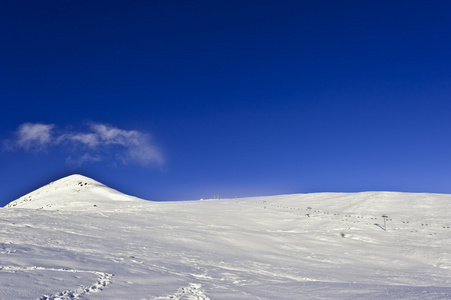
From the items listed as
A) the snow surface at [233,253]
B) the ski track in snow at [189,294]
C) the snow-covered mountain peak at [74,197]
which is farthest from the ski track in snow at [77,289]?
the snow-covered mountain peak at [74,197]

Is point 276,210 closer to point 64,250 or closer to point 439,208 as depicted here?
point 439,208

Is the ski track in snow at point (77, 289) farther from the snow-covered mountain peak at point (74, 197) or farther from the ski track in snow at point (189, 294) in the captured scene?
the snow-covered mountain peak at point (74, 197)

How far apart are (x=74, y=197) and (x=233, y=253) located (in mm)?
41701

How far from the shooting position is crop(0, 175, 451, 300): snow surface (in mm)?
11398

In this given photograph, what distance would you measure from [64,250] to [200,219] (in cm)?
1783

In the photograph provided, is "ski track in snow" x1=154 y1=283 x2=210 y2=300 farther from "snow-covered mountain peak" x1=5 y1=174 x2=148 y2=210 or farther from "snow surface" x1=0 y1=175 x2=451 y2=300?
"snow-covered mountain peak" x1=5 y1=174 x2=148 y2=210

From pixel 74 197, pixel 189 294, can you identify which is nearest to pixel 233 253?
pixel 189 294

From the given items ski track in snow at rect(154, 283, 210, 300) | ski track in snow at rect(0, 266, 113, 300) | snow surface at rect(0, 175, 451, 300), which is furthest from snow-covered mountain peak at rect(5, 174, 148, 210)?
ski track in snow at rect(154, 283, 210, 300)

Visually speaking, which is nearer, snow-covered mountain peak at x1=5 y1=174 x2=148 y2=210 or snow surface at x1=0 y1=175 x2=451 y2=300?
snow surface at x1=0 y1=175 x2=451 y2=300

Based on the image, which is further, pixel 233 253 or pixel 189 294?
pixel 233 253

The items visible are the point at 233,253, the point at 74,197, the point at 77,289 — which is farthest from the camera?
the point at 74,197

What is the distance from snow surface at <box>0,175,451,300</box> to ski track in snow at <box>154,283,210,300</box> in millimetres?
34

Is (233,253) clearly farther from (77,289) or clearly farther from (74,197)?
(74,197)

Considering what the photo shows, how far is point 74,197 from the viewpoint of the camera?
2152 inches
